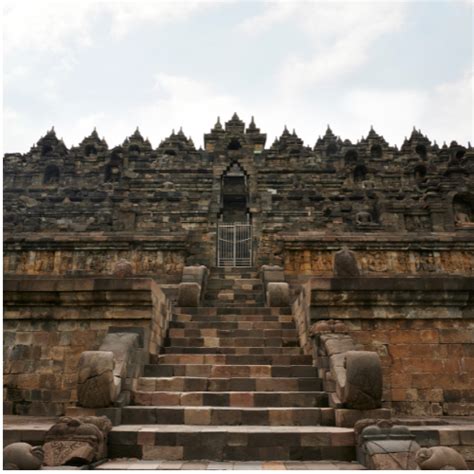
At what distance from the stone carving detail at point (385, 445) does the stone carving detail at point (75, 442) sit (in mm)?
2785

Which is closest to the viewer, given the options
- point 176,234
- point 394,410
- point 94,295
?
point 394,410

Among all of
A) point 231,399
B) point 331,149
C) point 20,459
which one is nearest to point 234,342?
point 231,399

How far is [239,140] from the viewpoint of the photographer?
32406 mm

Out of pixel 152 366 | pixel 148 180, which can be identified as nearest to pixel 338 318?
pixel 152 366

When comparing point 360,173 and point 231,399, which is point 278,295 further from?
point 360,173

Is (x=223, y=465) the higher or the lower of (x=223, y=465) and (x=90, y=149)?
the lower

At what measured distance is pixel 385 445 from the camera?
4637 mm

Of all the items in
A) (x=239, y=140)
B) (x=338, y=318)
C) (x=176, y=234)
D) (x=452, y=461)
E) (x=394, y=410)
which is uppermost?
(x=239, y=140)

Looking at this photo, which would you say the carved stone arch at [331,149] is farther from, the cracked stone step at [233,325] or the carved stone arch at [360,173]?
the cracked stone step at [233,325]

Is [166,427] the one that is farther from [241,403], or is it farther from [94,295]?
[94,295]

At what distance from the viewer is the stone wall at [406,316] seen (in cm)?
729

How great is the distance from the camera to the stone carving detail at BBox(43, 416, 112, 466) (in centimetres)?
462

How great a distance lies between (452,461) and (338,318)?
3563 millimetres

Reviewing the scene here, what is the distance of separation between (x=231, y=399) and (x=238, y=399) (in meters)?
0.10
